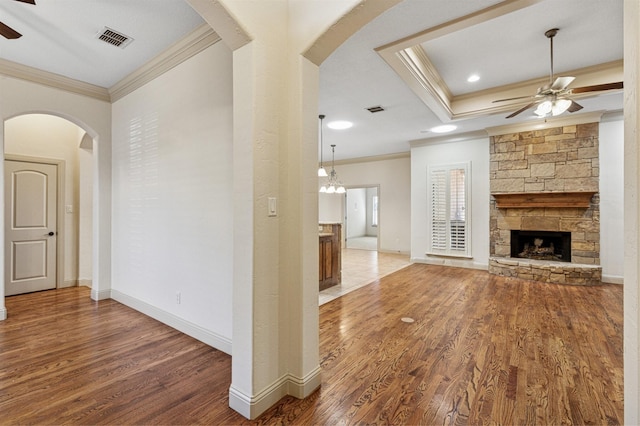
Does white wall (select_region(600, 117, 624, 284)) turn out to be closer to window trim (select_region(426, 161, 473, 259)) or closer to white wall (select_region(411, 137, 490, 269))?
white wall (select_region(411, 137, 490, 269))

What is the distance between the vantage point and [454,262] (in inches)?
262

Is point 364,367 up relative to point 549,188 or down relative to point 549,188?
down

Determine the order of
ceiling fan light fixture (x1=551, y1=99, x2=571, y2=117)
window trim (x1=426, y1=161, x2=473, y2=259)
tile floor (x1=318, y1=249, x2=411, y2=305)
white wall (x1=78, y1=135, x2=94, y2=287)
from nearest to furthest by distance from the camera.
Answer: ceiling fan light fixture (x1=551, y1=99, x2=571, y2=117) → tile floor (x1=318, y1=249, x2=411, y2=305) → white wall (x1=78, y1=135, x2=94, y2=287) → window trim (x1=426, y1=161, x2=473, y2=259)

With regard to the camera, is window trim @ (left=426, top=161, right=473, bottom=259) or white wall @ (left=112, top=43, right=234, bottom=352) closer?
white wall @ (left=112, top=43, right=234, bottom=352)

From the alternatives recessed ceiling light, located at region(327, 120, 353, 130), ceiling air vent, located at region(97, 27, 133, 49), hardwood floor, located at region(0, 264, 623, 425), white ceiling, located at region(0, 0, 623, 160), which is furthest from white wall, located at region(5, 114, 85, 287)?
recessed ceiling light, located at region(327, 120, 353, 130)

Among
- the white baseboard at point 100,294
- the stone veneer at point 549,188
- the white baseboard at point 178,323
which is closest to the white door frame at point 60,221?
the white baseboard at point 100,294

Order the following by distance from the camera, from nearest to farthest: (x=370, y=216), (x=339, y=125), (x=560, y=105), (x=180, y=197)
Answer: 1. (x=180, y=197)
2. (x=560, y=105)
3. (x=339, y=125)
4. (x=370, y=216)

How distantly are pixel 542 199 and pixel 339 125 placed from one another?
412 cm

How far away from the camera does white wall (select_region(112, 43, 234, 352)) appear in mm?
2639

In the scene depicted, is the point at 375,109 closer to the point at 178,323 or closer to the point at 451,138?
the point at 451,138

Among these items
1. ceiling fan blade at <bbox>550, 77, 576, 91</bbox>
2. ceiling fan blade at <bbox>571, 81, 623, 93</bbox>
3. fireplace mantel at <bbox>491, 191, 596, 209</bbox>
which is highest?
ceiling fan blade at <bbox>550, 77, 576, 91</bbox>

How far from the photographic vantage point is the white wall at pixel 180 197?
104 inches

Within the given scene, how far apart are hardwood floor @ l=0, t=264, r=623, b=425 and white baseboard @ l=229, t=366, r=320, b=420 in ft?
0.16

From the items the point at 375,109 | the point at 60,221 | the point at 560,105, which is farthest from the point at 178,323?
the point at 560,105
